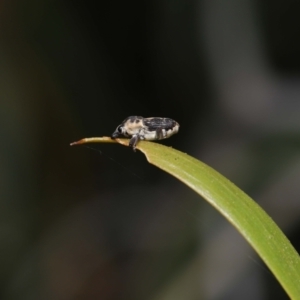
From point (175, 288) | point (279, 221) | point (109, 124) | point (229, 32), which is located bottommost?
point (175, 288)

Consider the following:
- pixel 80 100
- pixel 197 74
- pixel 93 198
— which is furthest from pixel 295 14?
pixel 93 198

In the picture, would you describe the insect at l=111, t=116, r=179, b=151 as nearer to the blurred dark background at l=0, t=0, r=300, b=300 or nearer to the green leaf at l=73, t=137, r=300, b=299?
the green leaf at l=73, t=137, r=300, b=299

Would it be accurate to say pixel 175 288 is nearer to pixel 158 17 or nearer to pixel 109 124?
pixel 109 124

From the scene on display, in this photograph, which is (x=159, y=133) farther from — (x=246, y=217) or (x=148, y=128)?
(x=246, y=217)

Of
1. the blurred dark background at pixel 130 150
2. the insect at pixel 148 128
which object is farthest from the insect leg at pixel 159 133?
the blurred dark background at pixel 130 150

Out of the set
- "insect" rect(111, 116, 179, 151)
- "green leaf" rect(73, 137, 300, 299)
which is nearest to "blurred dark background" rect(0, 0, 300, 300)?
"insect" rect(111, 116, 179, 151)

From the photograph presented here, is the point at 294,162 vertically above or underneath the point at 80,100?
underneath

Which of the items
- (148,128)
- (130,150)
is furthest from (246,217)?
(130,150)
